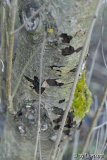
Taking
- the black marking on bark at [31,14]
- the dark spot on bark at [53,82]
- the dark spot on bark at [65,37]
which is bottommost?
the dark spot on bark at [53,82]

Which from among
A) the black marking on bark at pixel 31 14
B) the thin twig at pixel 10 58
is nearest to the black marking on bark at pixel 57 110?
the thin twig at pixel 10 58

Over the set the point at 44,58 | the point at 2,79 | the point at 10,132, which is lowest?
the point at 10,132

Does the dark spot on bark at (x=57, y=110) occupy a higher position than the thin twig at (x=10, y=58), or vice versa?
the thin twig at (x=10, y=58)

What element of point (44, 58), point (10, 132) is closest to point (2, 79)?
point (10, 132)

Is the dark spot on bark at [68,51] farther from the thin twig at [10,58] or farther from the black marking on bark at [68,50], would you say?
the thin twig at [10,58]

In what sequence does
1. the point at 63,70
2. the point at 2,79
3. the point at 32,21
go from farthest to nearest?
the point at 2,79 < the point at 63,70 < the point at 32,21

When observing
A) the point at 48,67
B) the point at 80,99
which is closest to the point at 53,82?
the point at 48,67

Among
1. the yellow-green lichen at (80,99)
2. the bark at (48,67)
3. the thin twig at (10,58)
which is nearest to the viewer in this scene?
the thin twig at (10,58)

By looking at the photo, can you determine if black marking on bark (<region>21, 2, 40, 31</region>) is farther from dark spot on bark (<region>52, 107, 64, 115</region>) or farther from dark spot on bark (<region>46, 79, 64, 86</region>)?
dark spot on bark (<region>52, 107, 64, 115</region>)

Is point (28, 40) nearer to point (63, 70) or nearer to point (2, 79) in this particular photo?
point (63, 70)
